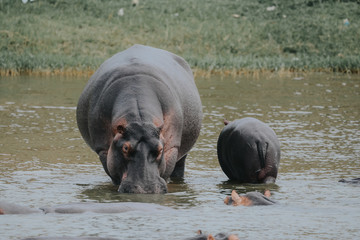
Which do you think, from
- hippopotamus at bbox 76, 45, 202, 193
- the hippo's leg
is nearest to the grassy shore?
the hippo's leg

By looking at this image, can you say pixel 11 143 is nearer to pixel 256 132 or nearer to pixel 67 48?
pixel 256 132

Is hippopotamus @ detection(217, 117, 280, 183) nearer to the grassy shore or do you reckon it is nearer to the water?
the water

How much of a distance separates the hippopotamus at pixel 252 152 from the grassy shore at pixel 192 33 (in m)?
13.0

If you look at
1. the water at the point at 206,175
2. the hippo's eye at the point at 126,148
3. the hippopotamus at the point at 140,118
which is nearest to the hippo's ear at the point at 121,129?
the hippopotamus at the point at 140,118

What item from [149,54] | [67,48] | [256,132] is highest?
[149,54]

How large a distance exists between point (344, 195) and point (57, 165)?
332 centimetres

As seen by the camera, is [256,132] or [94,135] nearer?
[94,135]

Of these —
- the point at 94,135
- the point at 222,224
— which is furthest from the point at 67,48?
the point at 222,224

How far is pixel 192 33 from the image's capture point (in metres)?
28.8

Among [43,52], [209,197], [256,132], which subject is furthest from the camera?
[43,52]

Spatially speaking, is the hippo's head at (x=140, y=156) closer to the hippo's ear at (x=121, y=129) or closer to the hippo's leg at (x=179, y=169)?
the hippo's ear at (x=121, y=129)

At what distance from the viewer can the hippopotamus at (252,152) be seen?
26.8 feet

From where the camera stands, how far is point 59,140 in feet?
35.9

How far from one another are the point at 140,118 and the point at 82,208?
1069mm
